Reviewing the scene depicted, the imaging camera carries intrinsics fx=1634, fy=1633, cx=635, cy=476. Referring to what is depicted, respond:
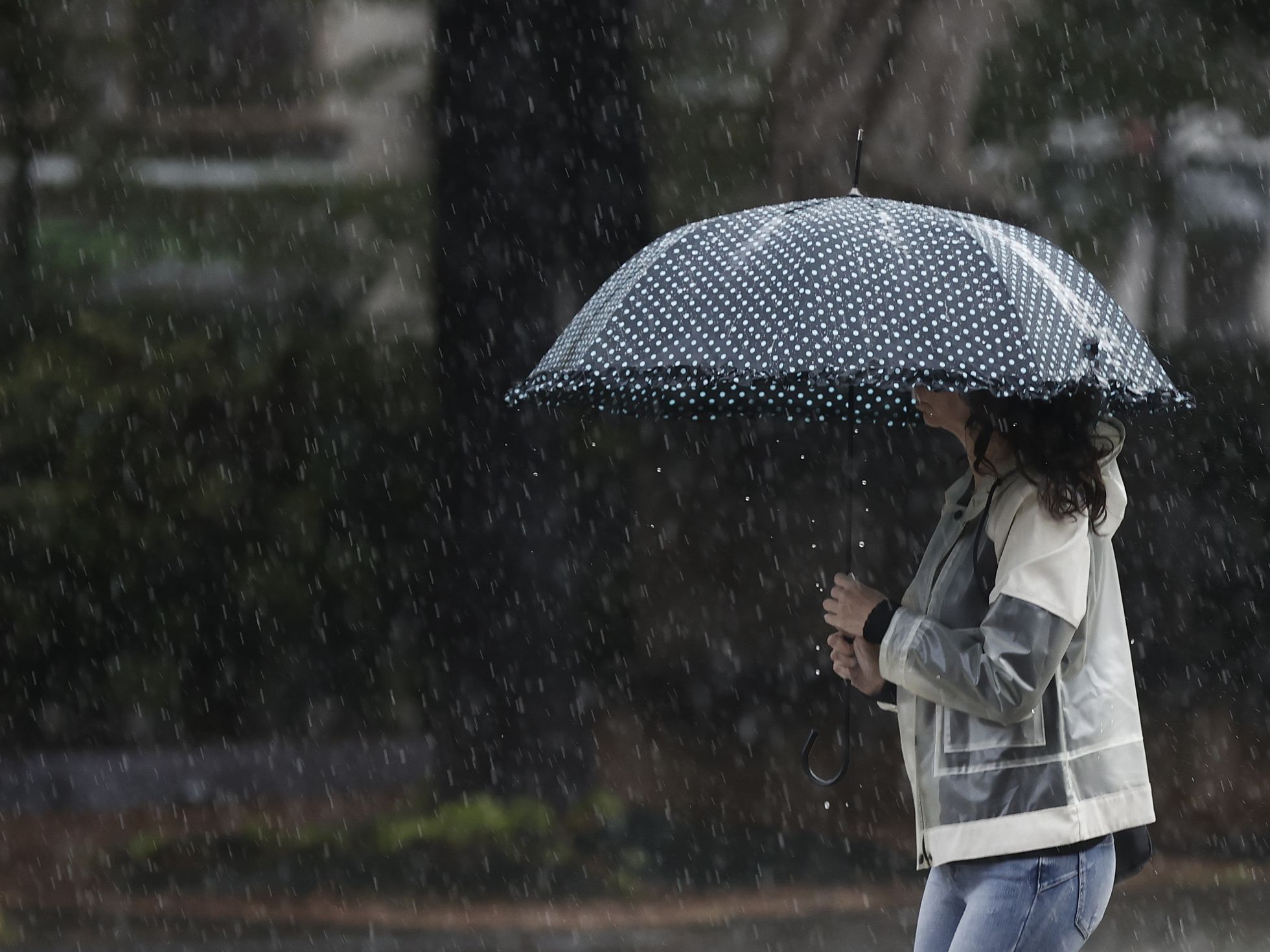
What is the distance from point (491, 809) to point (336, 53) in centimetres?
396

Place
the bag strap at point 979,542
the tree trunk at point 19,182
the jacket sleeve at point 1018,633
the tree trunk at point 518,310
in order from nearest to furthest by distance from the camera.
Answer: the jacket sleeve at point 1018,633 < the bag strap at point 979,542 < the tree trunk at point 518,310 < the tree trunk at point 19,182

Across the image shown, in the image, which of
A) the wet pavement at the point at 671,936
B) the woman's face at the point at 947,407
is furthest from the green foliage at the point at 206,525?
the woman's face at the point at 947,407

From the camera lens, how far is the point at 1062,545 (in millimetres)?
3059

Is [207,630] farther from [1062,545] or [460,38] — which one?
[1062,545]

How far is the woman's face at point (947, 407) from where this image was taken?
330cm

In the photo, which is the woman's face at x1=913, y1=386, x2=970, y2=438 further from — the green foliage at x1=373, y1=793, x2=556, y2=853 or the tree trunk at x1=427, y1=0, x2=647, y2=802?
the green foliage at x1=373, y1=793, x2=556, y2=853

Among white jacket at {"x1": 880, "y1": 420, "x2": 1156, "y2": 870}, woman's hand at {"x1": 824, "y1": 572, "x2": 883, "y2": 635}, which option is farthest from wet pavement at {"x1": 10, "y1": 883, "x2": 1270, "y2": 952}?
white jacket at {"x1": 880, "y1": 420, "x2": 1156, "y2": 870}

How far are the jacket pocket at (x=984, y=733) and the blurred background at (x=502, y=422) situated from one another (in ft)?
16.8

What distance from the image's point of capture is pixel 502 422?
323 inches

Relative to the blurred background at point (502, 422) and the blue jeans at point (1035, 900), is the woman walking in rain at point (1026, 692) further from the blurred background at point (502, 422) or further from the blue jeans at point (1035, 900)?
the blurred background at point (502, 422)

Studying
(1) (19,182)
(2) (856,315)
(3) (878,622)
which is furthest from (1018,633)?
(1) (19,182)

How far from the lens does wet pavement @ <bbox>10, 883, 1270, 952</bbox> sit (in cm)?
666

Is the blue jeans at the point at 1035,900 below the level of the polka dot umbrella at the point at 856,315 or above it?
below

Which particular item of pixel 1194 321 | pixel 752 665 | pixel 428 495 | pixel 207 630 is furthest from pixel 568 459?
pixel 1194 321
